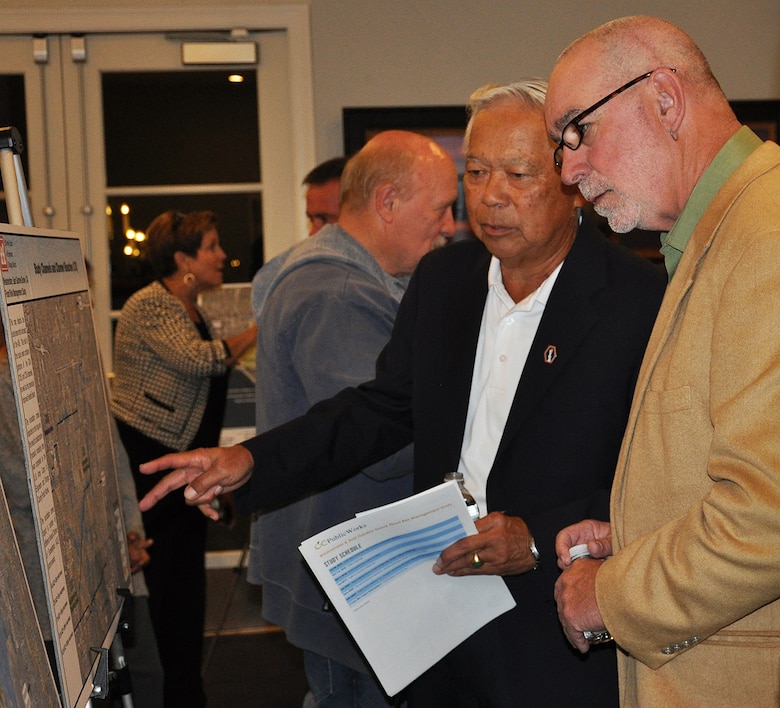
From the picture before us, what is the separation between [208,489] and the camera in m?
1.70

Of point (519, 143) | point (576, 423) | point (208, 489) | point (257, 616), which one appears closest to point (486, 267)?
point (519, 143)

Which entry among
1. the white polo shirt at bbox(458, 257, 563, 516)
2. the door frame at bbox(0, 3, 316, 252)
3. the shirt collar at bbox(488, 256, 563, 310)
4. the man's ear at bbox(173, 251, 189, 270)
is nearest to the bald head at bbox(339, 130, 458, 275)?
the shirt collar at bbox(488, 256, 563, 310)

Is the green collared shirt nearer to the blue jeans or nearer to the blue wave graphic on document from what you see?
the blue wave graphic on document

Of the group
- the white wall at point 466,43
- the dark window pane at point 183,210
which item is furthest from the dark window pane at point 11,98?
the white wall at point 466,43

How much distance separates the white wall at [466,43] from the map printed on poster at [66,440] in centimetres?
311

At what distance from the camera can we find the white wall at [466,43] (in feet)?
15.4

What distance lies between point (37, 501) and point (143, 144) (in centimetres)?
386

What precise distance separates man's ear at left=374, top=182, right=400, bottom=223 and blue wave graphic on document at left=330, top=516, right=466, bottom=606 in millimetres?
1011

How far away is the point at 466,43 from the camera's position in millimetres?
4727

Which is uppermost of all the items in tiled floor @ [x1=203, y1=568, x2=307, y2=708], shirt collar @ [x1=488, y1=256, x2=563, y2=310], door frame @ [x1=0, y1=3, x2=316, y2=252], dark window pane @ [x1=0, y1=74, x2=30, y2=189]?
door frame @ [x1=0, y1=3, x2=316, y2=252]

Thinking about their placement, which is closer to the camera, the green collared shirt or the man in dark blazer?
the green collared shirt

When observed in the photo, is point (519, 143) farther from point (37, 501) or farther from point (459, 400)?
point (37, 501)

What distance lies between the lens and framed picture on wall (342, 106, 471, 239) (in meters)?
4.67

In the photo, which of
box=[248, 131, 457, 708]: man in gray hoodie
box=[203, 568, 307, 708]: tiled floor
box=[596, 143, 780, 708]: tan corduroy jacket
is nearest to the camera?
box=[596, 143, 780, 708]: tan corduroy jacket
